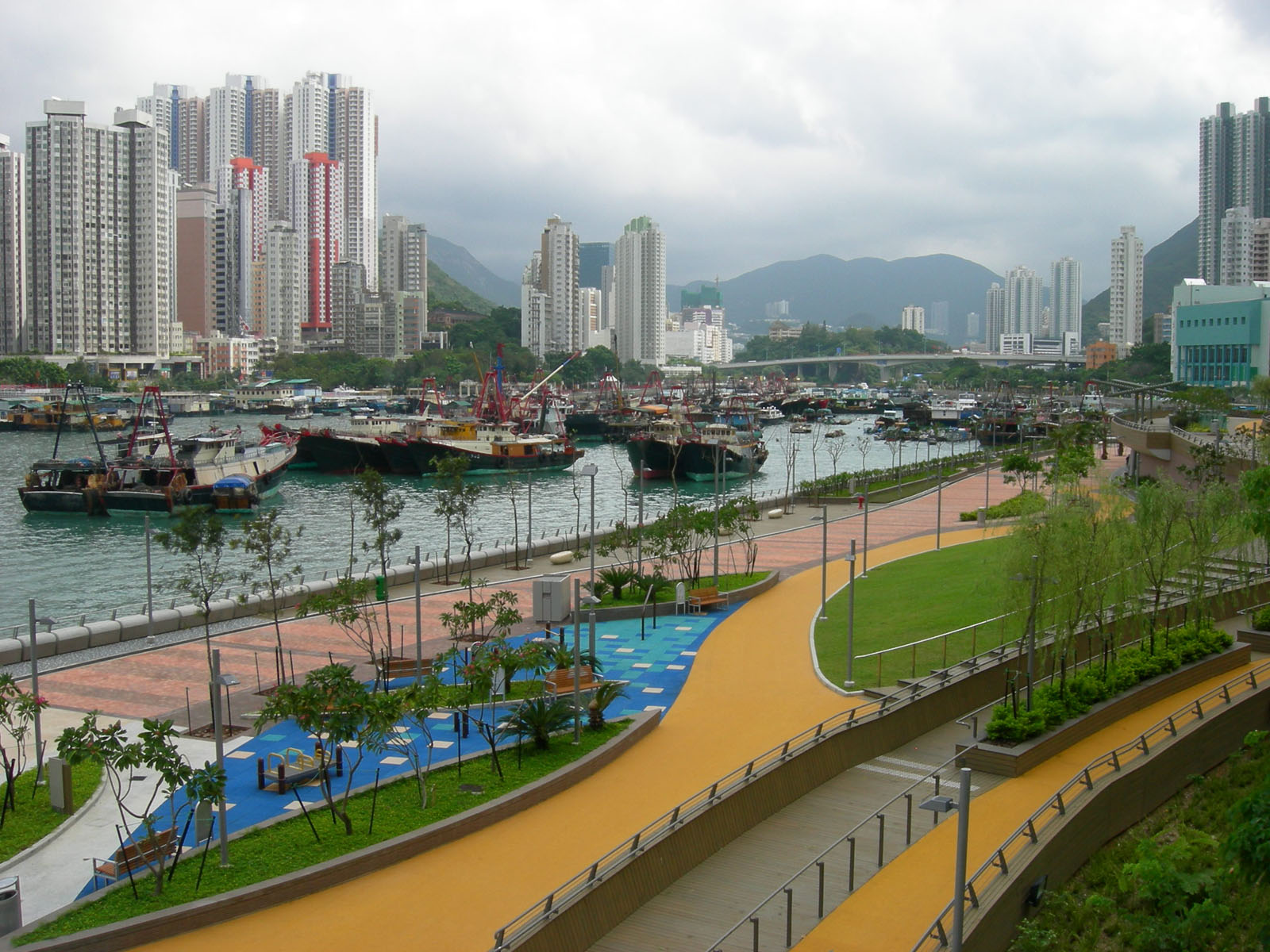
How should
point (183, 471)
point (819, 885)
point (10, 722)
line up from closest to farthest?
point (819, 885), point (10, 722), point (183, 471)

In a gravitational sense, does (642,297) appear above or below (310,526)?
above

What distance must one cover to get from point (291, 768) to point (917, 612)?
35.8ft

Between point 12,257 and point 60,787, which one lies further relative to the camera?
point 12,257

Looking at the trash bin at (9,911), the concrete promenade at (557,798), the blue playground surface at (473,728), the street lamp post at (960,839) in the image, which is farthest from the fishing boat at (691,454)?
the street lamp post at (960,839)

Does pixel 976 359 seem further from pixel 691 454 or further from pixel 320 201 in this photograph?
pixel 691 454

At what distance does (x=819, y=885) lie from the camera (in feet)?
32.4

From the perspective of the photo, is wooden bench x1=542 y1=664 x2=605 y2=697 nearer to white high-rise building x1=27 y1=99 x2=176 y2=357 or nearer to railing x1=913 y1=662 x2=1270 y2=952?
railing x1=913 y1=662 x2=1270 y2=952

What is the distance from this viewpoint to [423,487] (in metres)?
57.8

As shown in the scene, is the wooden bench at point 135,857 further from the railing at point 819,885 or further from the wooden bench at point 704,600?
the wooden bench at point 704,600

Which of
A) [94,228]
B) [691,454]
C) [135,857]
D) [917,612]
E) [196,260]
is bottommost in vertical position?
[135,857]

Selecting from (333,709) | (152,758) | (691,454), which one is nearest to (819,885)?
(333,709)

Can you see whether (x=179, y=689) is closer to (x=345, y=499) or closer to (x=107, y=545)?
(x=107, y=545)

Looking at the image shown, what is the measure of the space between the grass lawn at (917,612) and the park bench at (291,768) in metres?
6.87

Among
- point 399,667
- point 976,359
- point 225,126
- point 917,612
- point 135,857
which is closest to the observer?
point 135,857
